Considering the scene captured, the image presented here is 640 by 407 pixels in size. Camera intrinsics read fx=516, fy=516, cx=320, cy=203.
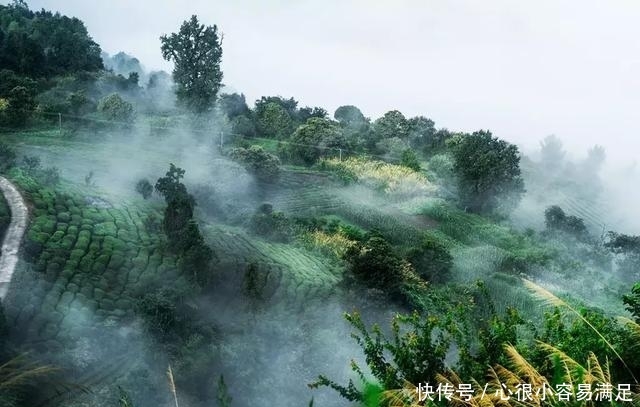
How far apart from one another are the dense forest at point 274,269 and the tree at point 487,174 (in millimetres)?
125

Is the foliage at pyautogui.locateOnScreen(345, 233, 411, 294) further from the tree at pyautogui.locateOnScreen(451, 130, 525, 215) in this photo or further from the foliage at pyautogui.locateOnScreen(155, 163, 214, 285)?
the tree at pyautogui.locateOnScreen(451, 130, 525, 215)

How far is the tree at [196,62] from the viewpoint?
1246 inches

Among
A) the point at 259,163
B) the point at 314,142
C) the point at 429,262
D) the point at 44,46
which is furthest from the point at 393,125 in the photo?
the point at 44,46

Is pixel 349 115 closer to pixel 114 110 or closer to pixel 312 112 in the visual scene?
pixel 312 112

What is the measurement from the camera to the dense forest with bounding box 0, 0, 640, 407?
7.21 metres

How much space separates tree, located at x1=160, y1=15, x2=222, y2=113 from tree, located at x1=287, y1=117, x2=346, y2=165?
661cm

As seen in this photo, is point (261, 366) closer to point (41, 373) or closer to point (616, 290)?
point (41, 373)

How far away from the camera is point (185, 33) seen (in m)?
31.4

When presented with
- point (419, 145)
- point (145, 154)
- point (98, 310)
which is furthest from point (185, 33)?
point (98, 310)

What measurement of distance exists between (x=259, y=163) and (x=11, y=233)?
12.8m

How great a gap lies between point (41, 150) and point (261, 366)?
1536 centimetres

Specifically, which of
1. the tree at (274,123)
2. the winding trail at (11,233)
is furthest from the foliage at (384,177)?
the winding trail at (11,233)

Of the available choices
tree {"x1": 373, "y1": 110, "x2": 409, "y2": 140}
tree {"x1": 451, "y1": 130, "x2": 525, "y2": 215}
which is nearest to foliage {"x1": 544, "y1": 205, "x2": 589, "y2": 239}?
tree {"x1": 451, "y1": 130, "x2": 525, "y2": 215}

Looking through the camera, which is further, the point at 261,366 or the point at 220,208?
the point at 220,208
